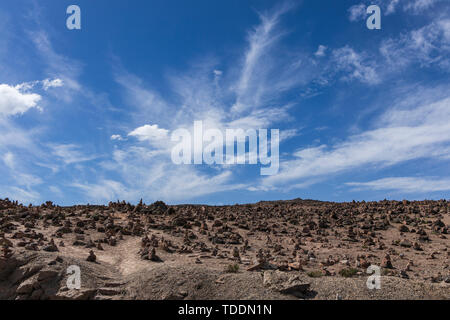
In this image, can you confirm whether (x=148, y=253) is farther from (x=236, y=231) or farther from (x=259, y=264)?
(x=236, y=231)

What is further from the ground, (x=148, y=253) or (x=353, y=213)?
(x=353, y=213)

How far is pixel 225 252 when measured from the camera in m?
20.9

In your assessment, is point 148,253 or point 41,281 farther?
point 148,253

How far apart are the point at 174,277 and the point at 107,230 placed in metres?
11.4

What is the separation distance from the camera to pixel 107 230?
2391cm

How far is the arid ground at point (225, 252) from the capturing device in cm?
1366

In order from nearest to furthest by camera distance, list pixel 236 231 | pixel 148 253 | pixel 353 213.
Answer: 1. pixel 148 253
2. pixel 236 231
3. pixel 353 213

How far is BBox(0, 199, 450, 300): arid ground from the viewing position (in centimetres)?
1366

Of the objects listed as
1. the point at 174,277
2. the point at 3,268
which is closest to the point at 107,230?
the point at 3,268
